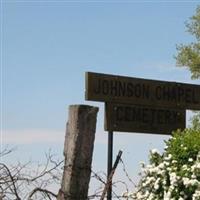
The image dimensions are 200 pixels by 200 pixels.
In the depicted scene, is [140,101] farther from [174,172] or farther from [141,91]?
[174,172]

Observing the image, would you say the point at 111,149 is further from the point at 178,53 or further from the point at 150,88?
the point at 178,53

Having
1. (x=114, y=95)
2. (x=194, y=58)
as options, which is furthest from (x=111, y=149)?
(x=194, y=58)

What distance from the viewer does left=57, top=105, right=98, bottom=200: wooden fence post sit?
6.59m

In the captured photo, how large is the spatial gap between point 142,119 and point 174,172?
3693mm

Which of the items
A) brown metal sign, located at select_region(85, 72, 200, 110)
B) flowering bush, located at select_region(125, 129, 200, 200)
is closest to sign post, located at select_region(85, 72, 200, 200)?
brown metal sign, located at select_region(85, 72, 200, 110)

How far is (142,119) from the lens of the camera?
13258 mm

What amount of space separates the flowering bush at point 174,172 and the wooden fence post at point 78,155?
2.86 m

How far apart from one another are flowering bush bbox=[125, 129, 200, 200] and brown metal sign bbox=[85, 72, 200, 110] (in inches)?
101

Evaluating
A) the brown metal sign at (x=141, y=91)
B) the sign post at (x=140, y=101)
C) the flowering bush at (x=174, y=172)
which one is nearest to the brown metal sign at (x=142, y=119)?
the sign post at (x=140, y=101)

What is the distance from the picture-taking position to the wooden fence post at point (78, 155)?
6594 millimetres

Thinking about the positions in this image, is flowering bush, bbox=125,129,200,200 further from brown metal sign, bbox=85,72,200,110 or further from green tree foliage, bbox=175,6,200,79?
green tree foliage, bbox=175,6,200,79

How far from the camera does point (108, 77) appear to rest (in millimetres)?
12719

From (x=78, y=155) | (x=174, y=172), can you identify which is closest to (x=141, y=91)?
(x=174, y=172)

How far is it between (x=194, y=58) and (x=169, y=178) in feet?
50.0
